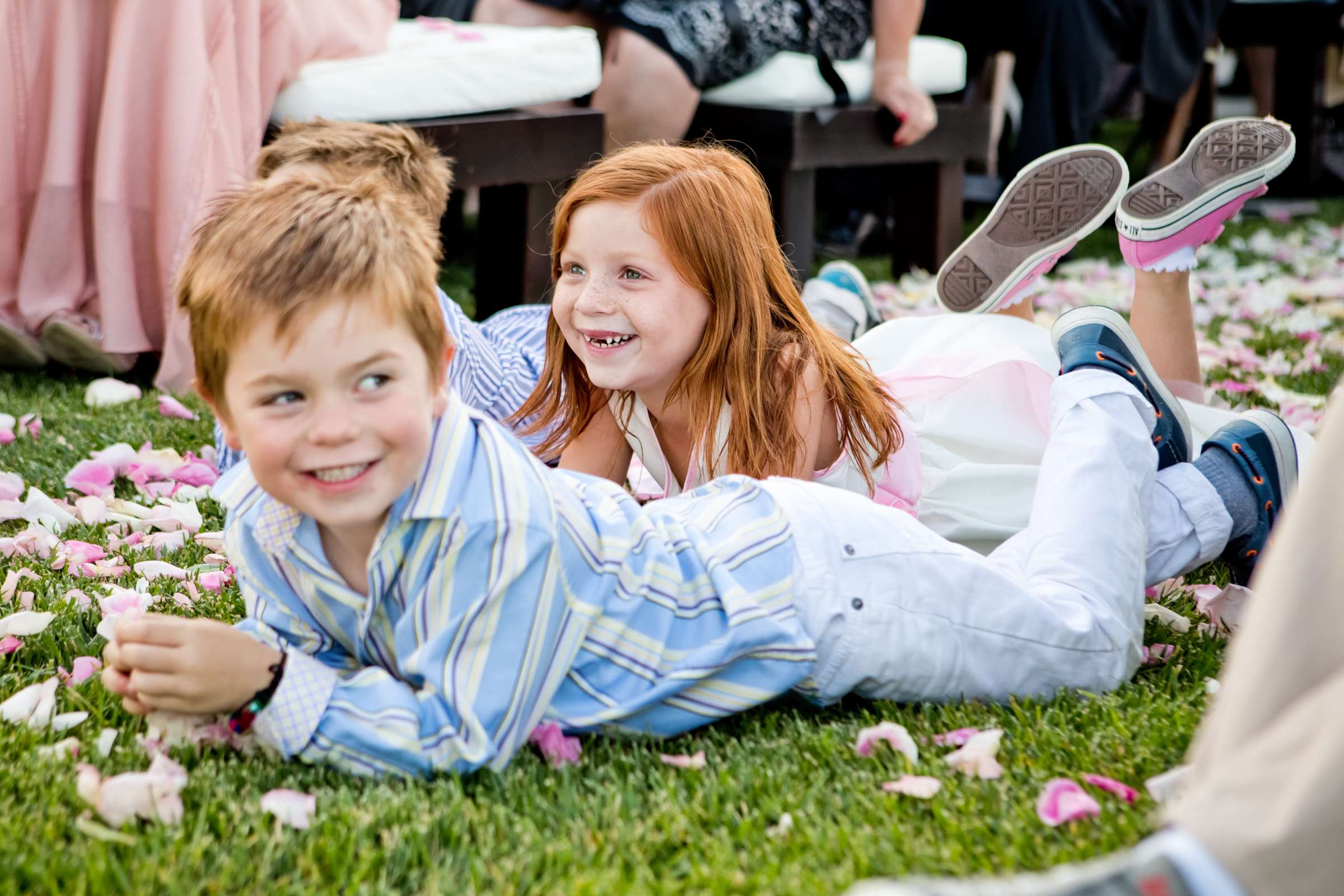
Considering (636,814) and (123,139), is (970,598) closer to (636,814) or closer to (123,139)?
(636,814)

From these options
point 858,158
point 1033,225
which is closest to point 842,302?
point 1033,225

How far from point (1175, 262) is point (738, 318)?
0.82m

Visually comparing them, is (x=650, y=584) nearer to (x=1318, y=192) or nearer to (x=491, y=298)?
(x=491, y=298)

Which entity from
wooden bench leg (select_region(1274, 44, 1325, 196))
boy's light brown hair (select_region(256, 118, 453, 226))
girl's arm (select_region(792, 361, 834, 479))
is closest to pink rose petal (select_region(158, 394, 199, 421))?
boy's light brown hair (select_region(256, 118, 453, 226))

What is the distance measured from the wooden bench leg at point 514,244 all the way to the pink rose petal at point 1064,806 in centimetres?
260

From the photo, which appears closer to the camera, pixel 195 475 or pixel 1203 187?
pixel 1203 187

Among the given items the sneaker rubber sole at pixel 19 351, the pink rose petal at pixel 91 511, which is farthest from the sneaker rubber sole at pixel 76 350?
the pink rose petal at pixel 91 511

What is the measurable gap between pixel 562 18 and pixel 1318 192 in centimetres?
448

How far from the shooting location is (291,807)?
136cm

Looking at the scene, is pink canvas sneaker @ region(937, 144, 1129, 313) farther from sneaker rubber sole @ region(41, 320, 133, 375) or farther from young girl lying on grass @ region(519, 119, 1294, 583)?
sneaker rubber sole @ region(41, 320, 133, 375)

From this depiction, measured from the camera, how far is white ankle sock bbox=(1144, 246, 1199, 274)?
2438 mm

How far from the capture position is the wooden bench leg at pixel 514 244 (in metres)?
3.82

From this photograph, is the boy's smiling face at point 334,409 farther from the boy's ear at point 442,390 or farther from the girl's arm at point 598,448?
the girl's arm at point 598,448

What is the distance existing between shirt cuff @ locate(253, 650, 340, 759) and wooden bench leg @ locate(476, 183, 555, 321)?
7.83 ft
